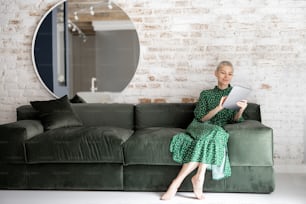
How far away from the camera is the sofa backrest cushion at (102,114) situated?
4.57 metres

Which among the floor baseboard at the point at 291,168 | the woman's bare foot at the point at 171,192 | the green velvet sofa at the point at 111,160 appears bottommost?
the floor baseboard at the point at 291,168

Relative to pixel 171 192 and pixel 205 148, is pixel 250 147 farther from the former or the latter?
pixel 171 192

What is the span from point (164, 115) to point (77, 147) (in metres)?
1.09

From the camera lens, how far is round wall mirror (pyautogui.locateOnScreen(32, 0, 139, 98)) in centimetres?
490

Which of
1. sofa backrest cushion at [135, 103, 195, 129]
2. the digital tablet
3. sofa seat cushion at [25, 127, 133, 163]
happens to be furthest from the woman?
sofa backrest cushion at [135, 103, 195, 129]

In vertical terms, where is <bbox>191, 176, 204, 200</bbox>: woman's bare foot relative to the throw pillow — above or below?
below

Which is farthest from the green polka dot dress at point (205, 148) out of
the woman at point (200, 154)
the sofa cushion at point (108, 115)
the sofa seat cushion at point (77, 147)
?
the sofa cushion at point (108, 115)

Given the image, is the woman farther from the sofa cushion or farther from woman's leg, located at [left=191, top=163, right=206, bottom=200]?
the sofa cushion

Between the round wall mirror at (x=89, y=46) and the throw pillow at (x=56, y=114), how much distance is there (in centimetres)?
52

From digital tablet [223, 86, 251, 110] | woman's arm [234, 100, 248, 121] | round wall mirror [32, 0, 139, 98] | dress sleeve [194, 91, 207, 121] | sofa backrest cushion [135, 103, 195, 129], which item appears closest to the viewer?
digital tablet [223, 86, 251, 110]

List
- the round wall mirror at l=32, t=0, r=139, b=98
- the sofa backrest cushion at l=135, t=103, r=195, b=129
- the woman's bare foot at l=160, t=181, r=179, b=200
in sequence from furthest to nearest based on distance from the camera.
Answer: the round wall mirror at l=32, t=0, r=139, b=98, the sofa backrest cushion at l=135, t=103, r=195, b=129, the woman's bare foot at l=160, t=181, r=179, b=200

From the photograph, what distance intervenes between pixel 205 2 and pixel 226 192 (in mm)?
2138

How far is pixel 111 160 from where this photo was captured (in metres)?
3.74

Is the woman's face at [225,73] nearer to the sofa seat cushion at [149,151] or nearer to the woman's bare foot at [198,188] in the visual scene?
the sofa seat cushion at [149,151]
